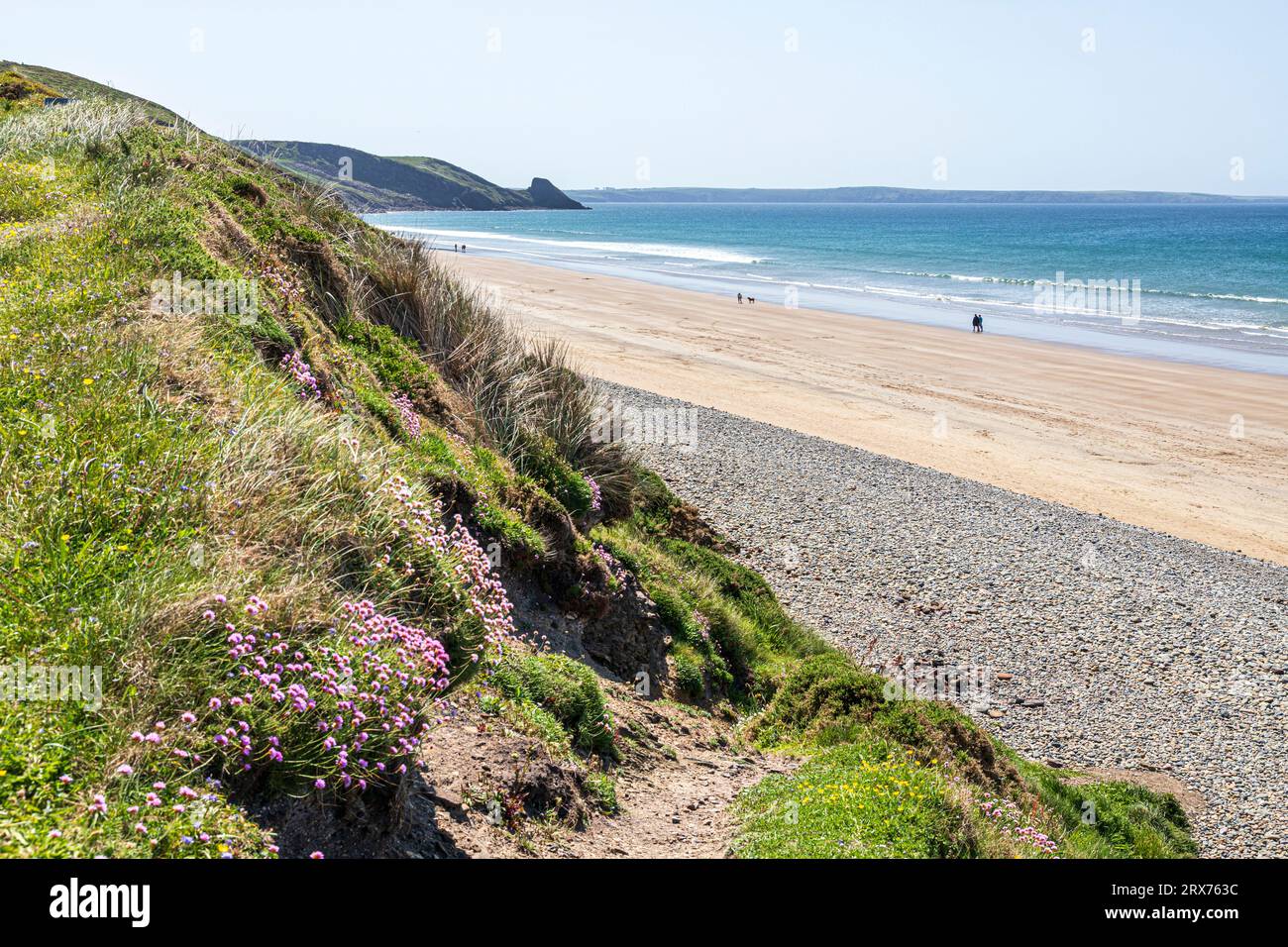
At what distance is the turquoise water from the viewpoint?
1731 inches

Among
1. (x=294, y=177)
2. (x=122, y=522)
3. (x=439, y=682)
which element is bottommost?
(x=439, y=682)

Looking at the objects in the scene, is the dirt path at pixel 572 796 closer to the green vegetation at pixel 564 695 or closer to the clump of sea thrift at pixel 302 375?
the green vegetation at pixel 564 695

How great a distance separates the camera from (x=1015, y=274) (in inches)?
2771

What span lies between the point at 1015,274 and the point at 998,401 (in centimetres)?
4746

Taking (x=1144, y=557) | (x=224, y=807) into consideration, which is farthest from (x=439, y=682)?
(x=1144, y=557)

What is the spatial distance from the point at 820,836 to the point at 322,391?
4.78 meters

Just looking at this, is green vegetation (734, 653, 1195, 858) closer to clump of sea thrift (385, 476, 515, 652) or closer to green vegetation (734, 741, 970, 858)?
green vegetation (734, 741, 970, 858)

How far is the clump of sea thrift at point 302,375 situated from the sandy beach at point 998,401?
18.4 ft

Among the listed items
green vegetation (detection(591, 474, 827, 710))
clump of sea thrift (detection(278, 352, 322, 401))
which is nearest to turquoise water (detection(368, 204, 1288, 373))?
green vegetation (detection(591, 474, 827, 710))

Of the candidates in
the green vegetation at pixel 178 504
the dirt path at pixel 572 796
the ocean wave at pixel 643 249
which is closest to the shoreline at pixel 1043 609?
the dirt path at pixel 572 796

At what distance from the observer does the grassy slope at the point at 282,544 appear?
3318mm
